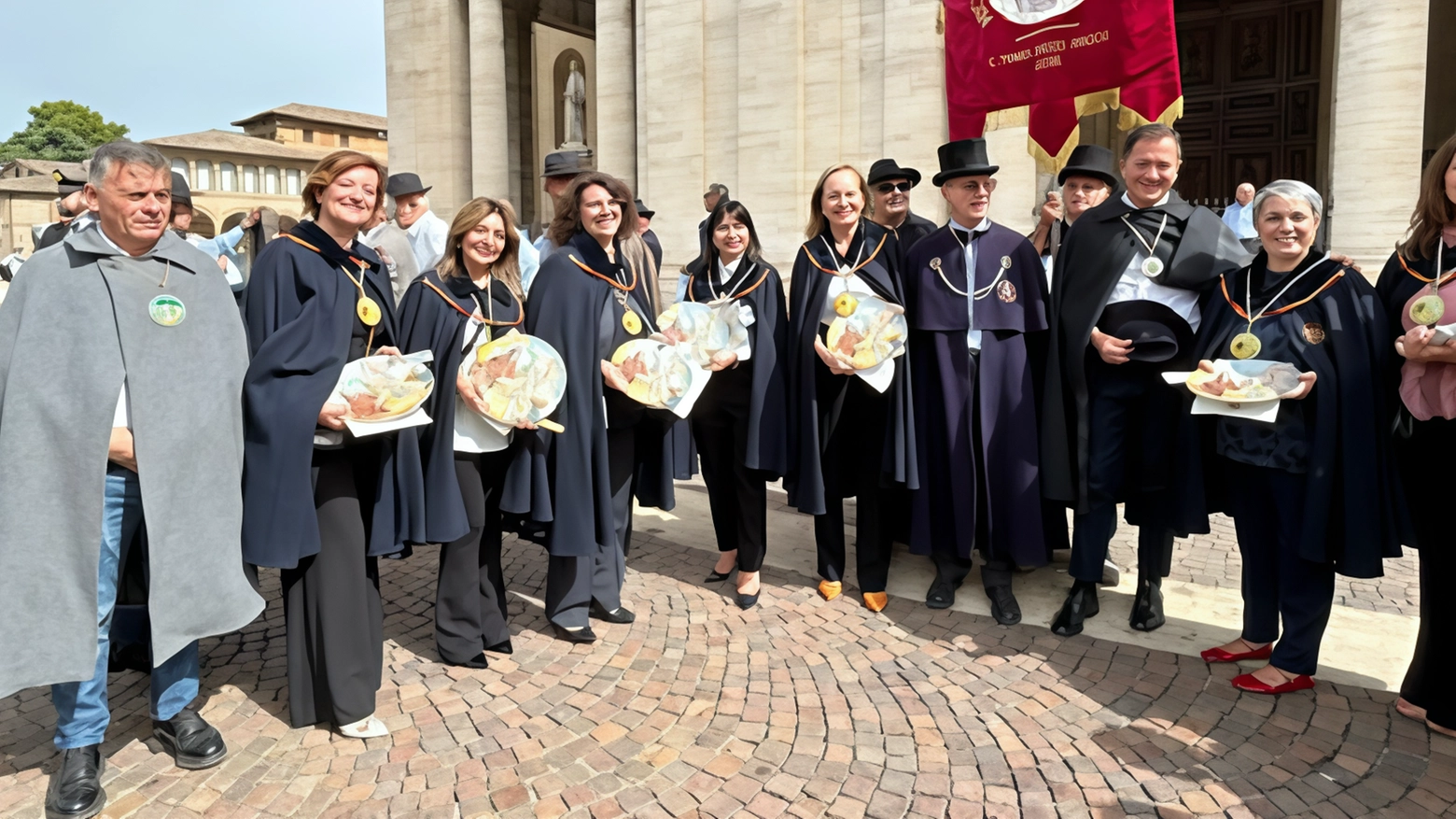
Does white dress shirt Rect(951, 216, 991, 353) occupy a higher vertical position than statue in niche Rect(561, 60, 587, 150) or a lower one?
lower

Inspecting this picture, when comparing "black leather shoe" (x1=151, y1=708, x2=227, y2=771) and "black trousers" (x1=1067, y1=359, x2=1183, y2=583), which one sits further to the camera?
"black trousers" (x1=1067, y1=359, x2=1183, y2=583)

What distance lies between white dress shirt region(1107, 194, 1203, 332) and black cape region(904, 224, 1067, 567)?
17.7 inches

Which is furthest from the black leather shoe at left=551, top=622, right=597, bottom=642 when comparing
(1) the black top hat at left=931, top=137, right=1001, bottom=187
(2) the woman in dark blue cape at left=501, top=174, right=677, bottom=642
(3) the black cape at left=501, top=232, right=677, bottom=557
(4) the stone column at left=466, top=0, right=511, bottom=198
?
(4) the stone column at left=466, top=0, right=511, bottom=198

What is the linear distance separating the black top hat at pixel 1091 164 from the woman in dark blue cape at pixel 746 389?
172 centimetres

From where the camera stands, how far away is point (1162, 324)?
4.74m

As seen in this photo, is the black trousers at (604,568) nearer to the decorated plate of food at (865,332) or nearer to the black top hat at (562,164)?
the decorated plate of food at (865,332)

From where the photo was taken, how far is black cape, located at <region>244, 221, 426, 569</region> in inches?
140

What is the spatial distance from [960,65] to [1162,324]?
268cm

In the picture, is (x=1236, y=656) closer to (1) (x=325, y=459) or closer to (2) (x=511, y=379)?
(2) (x=511, y=379)

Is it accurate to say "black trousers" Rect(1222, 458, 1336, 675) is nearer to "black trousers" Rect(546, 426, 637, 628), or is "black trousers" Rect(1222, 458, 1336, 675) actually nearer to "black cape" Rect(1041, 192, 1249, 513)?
"black cape" Rect(1041, 192, 1249, 513)

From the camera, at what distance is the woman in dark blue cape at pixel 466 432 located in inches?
165

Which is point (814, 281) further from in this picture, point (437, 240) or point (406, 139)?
point (406, 139)

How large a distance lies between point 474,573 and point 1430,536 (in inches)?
157

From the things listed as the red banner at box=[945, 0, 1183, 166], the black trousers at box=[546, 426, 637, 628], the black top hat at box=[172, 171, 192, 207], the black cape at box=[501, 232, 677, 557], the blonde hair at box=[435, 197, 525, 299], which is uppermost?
the red banner at box=[945, 0, 1183, 166]
